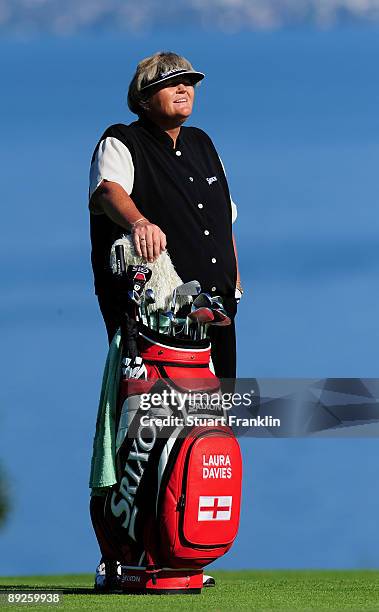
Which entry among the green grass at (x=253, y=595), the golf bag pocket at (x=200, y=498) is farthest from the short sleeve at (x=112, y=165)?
the green grass at (x=253, y=595)

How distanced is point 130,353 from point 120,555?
783 millimetres

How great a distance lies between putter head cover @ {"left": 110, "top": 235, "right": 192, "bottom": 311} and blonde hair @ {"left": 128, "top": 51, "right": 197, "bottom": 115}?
2.47ft

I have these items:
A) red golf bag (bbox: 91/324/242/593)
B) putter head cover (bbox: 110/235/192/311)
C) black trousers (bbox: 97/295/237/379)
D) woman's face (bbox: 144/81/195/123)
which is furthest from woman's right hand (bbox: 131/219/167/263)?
woman's face (bbox: 144/81/195/123)

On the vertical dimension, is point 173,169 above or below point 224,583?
above

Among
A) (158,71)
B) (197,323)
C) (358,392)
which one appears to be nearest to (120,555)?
(197,323)

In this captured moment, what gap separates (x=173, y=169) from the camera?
514 cm

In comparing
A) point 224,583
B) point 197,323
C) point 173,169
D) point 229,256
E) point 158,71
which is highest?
point 158,71

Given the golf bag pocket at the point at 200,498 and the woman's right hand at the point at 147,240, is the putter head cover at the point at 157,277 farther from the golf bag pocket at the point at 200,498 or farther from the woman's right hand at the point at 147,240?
the golf bag pocket at the point at 200,498

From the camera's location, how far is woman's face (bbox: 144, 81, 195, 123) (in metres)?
5.11

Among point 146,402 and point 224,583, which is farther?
point 224,583

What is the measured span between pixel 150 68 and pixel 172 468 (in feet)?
5.55

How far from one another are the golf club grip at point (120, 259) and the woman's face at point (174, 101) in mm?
734

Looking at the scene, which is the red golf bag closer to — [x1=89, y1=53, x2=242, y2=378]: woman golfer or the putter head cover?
the putter head cover

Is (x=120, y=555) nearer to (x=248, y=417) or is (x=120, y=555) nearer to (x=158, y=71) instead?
(x=248, y=417)
